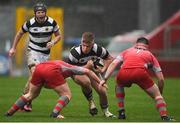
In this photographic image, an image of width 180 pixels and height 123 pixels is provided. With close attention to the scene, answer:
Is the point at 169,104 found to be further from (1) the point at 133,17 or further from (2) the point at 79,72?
(1) the point at 133,17

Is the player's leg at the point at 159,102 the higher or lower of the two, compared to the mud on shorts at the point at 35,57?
lower

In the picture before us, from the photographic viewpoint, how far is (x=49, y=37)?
20000 mm

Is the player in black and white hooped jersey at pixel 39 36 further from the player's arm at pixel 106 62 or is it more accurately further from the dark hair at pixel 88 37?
the dark hair at pixel 88 37

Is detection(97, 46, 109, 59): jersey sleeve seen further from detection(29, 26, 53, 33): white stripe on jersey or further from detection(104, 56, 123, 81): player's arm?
detection(29, 26, 53, 33): white stripe on jersey

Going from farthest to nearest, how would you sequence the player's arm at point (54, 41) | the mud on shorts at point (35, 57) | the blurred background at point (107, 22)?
1. the blurred background at point (107, 22)
2. the mud on shorts at point (35, 57)
3. the player's arm at point (54, 41)

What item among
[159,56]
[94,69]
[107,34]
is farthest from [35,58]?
[107,34]

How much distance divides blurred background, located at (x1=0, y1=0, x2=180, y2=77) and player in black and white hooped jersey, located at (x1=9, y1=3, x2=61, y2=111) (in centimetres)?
2031

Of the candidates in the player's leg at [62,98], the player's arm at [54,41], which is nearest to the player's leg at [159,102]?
the player's leg at [62,98]

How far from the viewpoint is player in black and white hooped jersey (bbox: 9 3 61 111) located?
19.7 metres

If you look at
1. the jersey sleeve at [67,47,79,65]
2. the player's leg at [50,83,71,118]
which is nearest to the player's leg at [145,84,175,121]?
the player's leg at [50,83,71,118]

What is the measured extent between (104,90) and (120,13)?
36540 millimetres

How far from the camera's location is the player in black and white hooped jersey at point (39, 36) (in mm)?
19688

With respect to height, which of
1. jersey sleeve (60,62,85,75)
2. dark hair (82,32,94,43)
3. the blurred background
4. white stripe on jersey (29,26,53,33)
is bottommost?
the blurred background

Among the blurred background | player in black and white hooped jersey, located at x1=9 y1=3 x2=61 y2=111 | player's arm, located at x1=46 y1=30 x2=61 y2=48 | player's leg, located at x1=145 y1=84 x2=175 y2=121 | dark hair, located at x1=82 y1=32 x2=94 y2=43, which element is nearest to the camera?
player's leg, located at x1=145 y1=84 x2=175 y2=121
